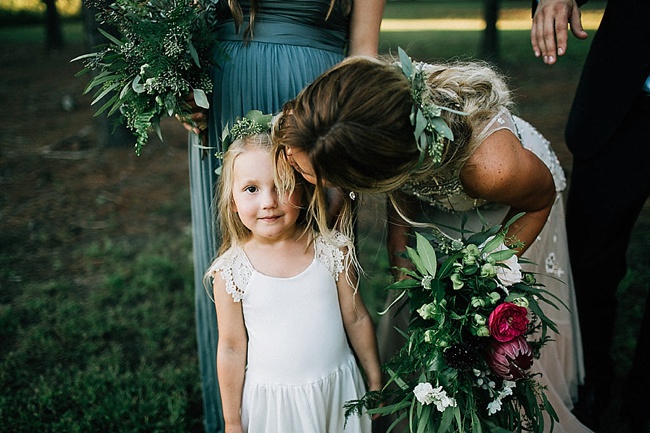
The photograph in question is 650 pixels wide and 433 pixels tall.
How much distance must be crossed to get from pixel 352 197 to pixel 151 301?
2352 millimetres

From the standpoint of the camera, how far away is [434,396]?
1.78 metres

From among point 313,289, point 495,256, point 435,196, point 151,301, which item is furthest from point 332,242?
point 151,301

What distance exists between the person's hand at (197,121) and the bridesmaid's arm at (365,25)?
64 centimetres

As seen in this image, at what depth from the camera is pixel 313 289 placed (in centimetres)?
218

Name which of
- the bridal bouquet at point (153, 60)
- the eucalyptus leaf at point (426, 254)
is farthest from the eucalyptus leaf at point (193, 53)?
the eucalyptus leaf at point (426, 254)

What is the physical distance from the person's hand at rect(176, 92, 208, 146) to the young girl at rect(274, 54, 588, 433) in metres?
0.48

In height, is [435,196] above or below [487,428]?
above

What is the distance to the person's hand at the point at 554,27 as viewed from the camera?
7.43ft

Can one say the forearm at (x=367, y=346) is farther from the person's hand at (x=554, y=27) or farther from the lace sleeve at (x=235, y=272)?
the person's hand at (x=554, y=27)

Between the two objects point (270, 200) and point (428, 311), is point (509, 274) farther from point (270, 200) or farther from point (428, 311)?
point (270, 200)

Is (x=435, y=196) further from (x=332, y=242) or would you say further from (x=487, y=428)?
(x=487, y=428)

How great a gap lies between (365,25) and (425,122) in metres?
0.75

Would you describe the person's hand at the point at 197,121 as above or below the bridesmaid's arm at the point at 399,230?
above

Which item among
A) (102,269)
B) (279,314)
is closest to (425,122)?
(279,314)
